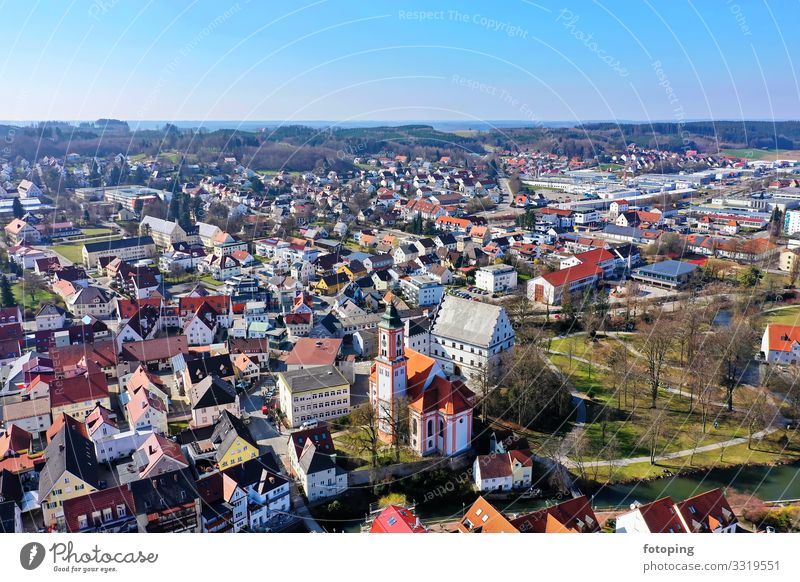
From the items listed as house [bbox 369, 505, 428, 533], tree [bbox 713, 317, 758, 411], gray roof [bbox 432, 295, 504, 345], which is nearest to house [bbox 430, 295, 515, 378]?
gray roof [bbox 432, 295, 504, 345]

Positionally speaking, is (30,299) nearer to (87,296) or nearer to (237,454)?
(87,296)

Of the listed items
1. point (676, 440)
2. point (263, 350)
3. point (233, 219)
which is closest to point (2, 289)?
point (263, 350)

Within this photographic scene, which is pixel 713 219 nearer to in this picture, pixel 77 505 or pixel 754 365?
pixel 754 365

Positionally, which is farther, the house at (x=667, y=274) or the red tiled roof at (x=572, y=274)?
the house at (x=667, y=274)

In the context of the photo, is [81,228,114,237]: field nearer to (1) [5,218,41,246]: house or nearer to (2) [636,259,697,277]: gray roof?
(1) [5,218,41,246]: house

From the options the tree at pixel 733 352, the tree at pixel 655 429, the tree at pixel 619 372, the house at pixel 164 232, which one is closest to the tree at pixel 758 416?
the tree at pixel 733 352

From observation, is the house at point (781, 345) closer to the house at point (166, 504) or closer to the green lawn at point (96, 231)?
the house at point (166, 504)
